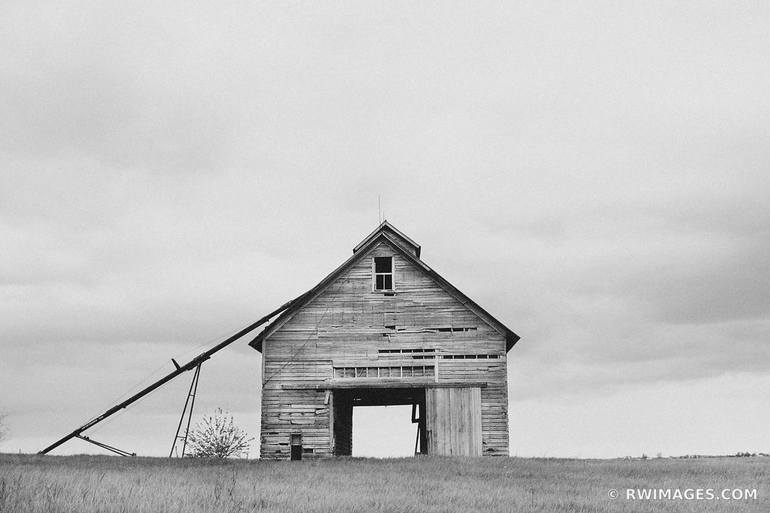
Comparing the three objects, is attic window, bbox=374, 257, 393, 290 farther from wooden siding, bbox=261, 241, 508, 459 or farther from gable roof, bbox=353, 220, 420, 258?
gable roof, bbox=353, 220, 420, 258

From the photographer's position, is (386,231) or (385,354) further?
(386,231)

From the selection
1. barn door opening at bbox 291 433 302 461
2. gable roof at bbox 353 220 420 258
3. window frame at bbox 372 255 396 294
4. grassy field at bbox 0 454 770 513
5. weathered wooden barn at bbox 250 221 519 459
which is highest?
gable roof at bbox 353 220 420 258

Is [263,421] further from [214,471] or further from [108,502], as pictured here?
[108,502]

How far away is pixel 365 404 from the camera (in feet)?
130

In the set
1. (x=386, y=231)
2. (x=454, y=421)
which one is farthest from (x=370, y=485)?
(x=386, y=231)

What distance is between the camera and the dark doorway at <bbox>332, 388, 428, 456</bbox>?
112 feet

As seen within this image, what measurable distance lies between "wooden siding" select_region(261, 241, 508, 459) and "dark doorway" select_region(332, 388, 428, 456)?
57.4 inches

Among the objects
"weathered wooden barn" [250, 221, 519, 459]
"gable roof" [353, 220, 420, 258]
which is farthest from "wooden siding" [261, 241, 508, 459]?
"gable roof" [353, 220, 420, 258]

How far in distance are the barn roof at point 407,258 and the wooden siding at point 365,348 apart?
0.18m

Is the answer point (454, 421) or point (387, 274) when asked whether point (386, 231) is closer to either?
point (387, 274)

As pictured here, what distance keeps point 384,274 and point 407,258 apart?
44.7 inches

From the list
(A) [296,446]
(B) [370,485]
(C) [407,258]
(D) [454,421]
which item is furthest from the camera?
(C) [407,258]

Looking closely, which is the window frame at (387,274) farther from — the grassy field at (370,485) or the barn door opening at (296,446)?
the grassy field at (370,485)

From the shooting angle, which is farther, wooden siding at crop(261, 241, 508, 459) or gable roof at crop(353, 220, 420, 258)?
gable roof at crop(353, 220, 420, 258)
